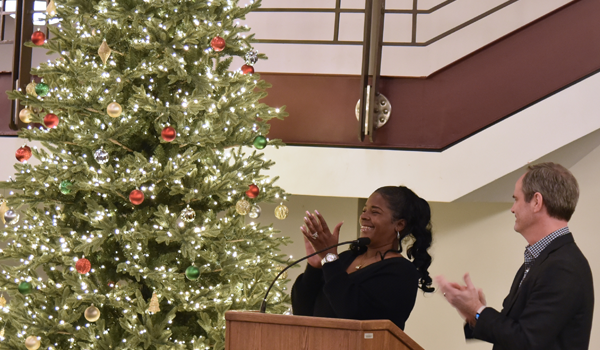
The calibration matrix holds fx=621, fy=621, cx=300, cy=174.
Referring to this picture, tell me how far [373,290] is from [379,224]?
28 cm

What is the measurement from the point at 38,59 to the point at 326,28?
109 inches

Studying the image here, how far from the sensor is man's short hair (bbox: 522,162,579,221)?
5.98 feet

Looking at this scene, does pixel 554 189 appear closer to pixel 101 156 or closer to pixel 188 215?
pixel 188 215

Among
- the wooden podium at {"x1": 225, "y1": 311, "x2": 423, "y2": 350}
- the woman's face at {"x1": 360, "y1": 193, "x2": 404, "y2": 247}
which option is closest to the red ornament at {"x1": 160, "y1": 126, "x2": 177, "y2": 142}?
the woman's face at {"x1": 360, "y1": 193, "x2": 404, "y2": 247}

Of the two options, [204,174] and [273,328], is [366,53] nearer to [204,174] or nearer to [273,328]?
[204,174]

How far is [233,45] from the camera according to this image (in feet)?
9.57

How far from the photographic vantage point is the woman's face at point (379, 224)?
2264 millimetres

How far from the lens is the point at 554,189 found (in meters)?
1.82

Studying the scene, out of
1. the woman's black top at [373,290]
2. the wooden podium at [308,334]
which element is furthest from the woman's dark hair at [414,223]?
the wooden podium at [308,334]

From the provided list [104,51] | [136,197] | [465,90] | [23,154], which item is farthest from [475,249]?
[23,154]

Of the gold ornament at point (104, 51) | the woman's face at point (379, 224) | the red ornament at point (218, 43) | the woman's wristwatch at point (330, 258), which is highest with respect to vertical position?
the red ornament at point (218, 43)

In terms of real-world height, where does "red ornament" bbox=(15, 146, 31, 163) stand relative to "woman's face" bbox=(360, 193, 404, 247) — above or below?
above

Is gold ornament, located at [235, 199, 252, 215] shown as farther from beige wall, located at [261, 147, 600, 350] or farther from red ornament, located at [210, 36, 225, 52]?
beige wall, located at [261, 147, 600, 350]

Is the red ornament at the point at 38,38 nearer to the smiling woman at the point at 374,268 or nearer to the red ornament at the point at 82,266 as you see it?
the red ornament at the point at 82,266
